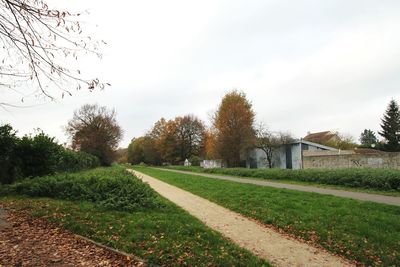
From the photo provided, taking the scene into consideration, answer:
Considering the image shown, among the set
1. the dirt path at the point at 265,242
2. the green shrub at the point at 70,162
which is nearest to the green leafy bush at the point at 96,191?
the dirt path at the point at 265,242

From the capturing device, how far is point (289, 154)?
4009 cm

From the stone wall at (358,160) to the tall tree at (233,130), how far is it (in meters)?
12.7

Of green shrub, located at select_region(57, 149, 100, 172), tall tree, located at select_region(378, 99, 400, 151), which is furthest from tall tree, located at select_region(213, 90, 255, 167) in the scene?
tall tree, located at select_region(378, 99, 400, 151)

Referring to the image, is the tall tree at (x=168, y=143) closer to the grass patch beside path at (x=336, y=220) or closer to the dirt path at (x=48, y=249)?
the grass patch beside path at (x=336, y=220)

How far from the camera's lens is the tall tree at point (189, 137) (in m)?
74.2

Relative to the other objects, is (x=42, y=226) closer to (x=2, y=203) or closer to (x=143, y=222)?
(x=143, y=222)

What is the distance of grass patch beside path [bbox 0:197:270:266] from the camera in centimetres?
602

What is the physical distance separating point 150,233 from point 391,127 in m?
56.1

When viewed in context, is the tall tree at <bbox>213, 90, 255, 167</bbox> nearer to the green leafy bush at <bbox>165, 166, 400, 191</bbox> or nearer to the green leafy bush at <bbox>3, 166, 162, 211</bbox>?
the green leafy bush at <bbox>165, 166, 400, 191</bbox>

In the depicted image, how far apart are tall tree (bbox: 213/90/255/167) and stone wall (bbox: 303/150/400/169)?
12721mm

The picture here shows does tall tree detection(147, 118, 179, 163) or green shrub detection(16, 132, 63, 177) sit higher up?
tall tree detection(147, 118, 179, 163)

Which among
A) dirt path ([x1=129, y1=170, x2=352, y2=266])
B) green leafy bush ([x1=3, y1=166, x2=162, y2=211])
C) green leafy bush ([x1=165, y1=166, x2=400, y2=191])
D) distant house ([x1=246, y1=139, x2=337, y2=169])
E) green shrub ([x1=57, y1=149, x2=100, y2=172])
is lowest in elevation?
dirt path ([x1=129, y1=170, x2=352, y2=266])

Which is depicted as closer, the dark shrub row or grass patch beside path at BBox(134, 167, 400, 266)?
grass patch beside path at BBox(134, 167, 400, 266)

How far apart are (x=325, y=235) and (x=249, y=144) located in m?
31.8
